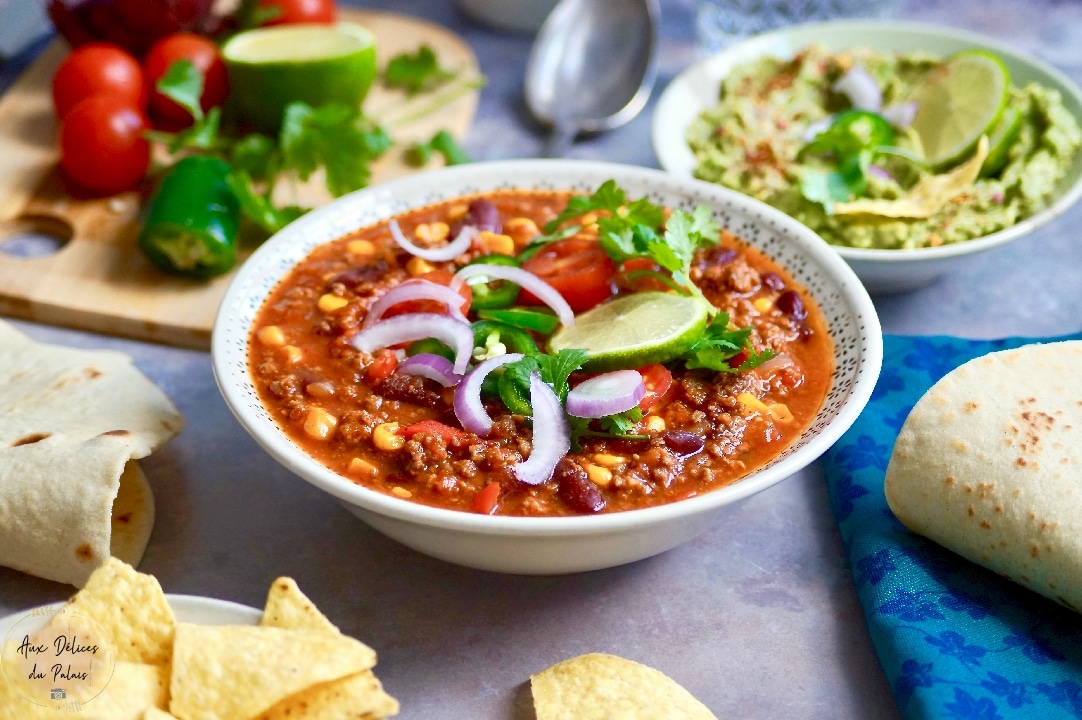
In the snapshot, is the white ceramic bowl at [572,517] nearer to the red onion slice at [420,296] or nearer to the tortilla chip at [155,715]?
the red onion slice at [420,296]

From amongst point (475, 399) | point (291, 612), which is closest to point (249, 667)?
point (291, 612)

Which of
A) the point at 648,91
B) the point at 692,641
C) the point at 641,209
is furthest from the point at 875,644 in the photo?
the point at 648,91

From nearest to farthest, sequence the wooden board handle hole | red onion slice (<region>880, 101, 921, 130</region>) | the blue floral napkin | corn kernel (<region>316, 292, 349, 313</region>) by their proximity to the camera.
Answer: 1. the blue floral napkin
2. corn kernel (<region>316, 292, 349, 313</region>)
3. the wooden board handle hole
4. red onion slice (<region>880, 101, 921, 130</region>)

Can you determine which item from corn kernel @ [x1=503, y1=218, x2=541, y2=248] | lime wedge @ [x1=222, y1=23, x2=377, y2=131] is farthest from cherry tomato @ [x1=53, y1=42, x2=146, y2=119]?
corn kernel @ [x1=503, y1=218, x2=541, y2=248]

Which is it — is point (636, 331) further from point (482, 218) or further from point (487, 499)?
point (482, 218)

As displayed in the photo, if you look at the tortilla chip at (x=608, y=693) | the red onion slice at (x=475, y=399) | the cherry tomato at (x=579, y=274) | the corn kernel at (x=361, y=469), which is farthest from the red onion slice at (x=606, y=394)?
the tortilla chip at (x=608, y=693)

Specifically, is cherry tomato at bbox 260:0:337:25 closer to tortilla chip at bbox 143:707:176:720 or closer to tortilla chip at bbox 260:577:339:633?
tortilla chip at bbox 260:577:339:633

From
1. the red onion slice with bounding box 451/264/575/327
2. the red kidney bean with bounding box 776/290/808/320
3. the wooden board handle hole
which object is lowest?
the wooden board handle hole
